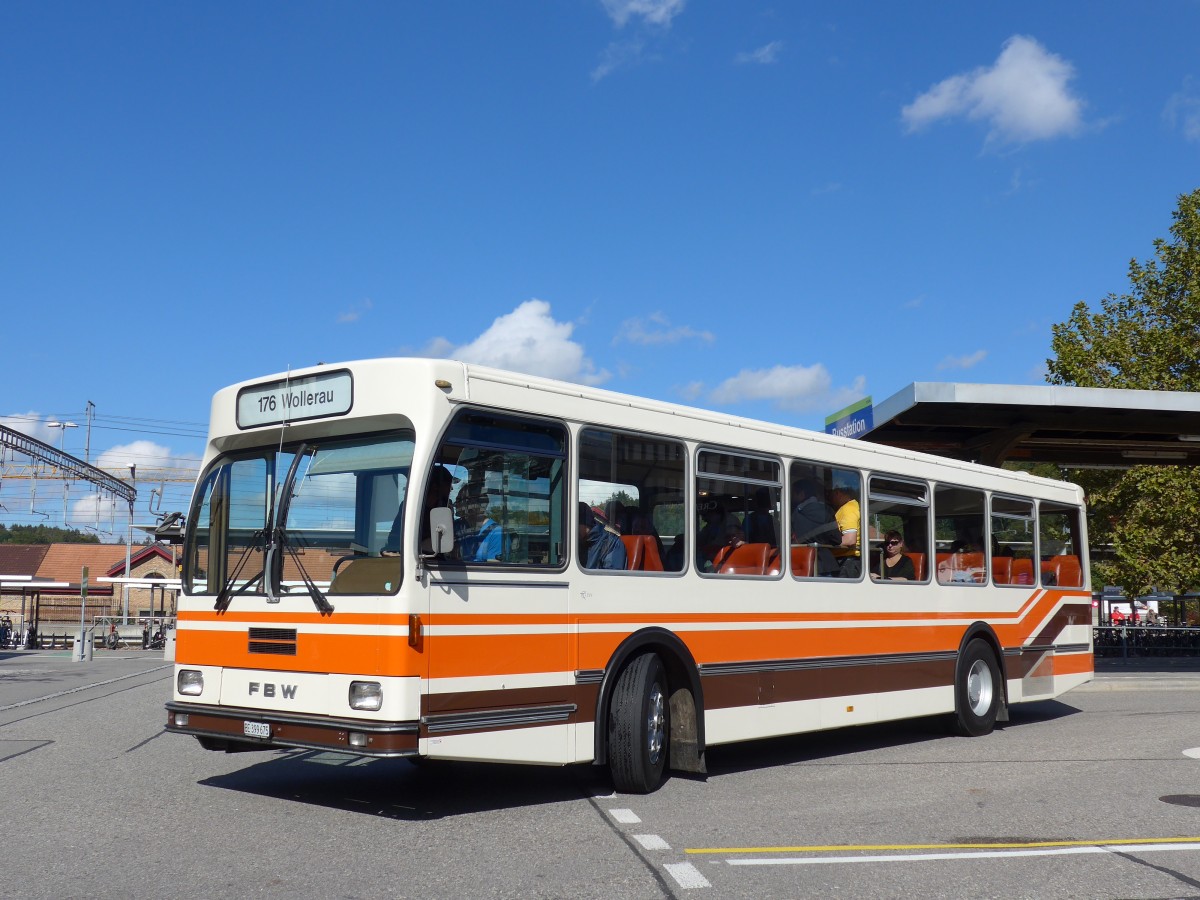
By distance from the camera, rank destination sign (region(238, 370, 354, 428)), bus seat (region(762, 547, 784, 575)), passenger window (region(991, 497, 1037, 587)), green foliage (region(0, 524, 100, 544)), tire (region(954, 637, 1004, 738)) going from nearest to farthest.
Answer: destination sign (region(238, 370, 354, 428))
bus seat (region(762, 547, 784, 575))
tire (region(954, 637, 1004, 738))
passenger window (region(991, 497, 1037, 587))
green foliage (region(0, 524, 100, 544))

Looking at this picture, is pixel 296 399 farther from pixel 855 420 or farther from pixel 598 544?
pixel 855 420

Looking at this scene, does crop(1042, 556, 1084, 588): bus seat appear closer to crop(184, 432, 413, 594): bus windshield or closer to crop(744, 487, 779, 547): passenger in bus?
crop(744, 487, 779, 547): passenger in bus

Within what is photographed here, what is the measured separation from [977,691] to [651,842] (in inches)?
276

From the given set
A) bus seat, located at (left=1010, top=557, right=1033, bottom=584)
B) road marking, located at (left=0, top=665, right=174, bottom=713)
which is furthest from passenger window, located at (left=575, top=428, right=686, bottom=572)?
road marking, located at (left=0, top=665, right=174, bottom=713)

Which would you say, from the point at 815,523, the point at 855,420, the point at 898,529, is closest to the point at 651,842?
the point at 815,523

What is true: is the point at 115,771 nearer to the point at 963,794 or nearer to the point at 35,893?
the point at 35,893

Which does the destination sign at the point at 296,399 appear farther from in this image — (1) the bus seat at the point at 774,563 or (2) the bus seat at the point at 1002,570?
(2) the bus seat at the point at 1002,570

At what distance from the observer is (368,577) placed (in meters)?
7.43

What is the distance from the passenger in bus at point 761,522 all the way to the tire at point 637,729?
160cm

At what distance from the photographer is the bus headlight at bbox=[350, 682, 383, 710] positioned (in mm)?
7113

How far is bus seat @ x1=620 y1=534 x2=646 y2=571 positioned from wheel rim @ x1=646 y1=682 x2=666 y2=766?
86 cm

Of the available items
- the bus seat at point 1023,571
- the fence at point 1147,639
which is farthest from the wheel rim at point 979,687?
the fence at point 1147,639

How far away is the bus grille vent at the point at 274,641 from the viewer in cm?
763

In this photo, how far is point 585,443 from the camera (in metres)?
8.41
